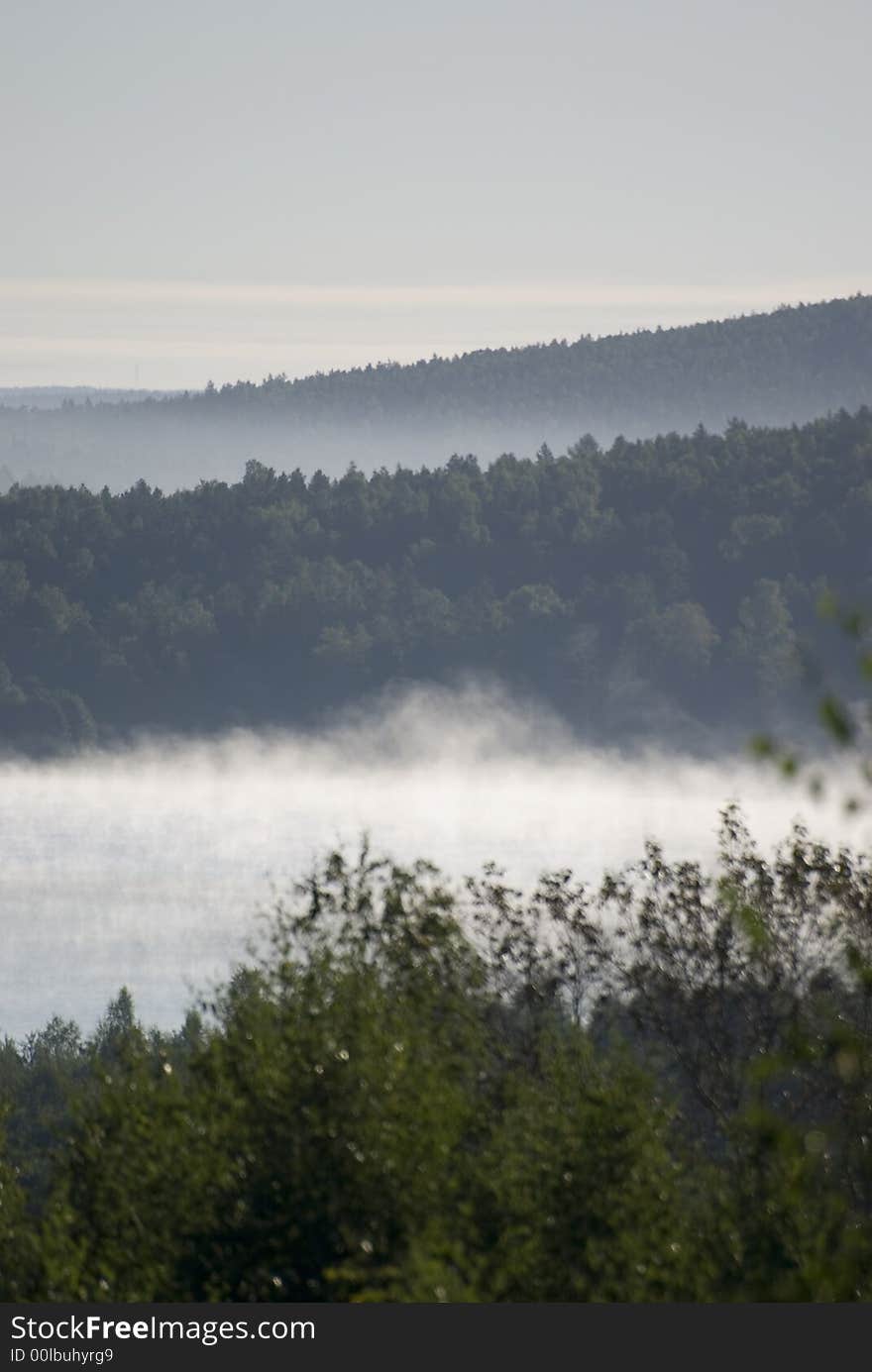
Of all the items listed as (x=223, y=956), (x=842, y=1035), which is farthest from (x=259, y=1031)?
(x=223, y=956)

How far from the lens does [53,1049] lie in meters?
113

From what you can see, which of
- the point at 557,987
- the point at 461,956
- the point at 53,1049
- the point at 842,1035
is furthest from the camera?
the point at 53,1049

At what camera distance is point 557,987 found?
2962 centimetres

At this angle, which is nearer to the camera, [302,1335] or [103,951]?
[302,1335]

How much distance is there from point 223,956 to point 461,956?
469 ft

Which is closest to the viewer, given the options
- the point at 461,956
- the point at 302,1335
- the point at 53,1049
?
the point at 302,1335

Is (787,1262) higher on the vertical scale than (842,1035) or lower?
lower

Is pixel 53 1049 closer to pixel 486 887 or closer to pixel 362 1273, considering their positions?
pixel 486 887

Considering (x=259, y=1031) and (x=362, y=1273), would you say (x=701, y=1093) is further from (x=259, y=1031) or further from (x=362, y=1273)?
(x=362, y=1273)

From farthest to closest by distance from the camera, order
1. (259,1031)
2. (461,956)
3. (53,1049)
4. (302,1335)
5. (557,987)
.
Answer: (53,1049) < (557,987) < (461,956) < (259,1031) < (302,1335)

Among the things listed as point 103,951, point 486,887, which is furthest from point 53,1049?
point 486,887

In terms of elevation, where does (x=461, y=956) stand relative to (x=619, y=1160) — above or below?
above

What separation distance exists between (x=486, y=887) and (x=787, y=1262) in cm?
1318

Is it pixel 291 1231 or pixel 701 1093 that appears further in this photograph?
pixel 701 1093
